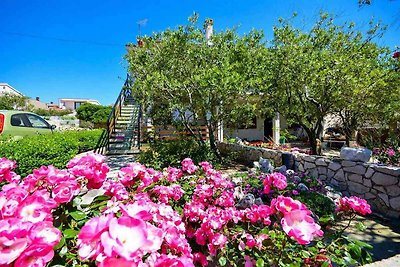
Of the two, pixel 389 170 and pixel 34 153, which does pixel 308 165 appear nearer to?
pixel 389 170

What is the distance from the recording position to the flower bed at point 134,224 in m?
0.77

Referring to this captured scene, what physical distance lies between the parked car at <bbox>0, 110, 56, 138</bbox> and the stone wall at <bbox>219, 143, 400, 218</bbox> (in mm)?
9089

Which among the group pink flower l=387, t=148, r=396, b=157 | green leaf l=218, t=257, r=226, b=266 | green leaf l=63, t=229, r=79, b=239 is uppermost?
green leaf l=63, t=229, r=79, b=239

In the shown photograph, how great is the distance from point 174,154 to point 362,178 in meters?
4.70

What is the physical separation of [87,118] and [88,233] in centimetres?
3440

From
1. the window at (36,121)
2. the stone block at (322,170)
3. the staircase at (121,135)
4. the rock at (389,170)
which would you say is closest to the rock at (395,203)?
the rock at (389,170)

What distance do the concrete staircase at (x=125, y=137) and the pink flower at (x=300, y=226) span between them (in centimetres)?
988

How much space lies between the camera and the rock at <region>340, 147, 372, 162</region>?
16.1ft

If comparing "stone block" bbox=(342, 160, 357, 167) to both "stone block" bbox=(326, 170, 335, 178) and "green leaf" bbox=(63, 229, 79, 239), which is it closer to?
"stone block" bbox=(326, 170, 335, 178)

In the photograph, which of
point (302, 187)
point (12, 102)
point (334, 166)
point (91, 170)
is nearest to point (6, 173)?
point (91, 170)

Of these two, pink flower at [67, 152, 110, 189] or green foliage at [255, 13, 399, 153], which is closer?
pink flower at [67, 152, 110, 189]

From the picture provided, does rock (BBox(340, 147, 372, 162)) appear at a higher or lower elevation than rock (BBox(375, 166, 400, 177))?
higher

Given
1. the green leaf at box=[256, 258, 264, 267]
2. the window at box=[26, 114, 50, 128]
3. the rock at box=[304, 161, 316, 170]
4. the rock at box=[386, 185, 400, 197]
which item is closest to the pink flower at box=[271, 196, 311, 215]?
the green leaf at box=[256, 258, 264, 267]

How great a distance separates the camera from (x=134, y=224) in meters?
0.78
